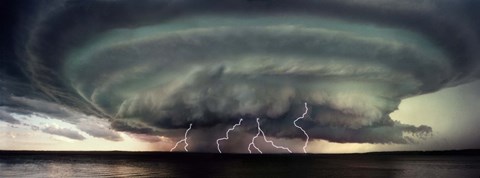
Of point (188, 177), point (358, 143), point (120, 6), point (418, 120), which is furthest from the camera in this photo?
point (188, 177)

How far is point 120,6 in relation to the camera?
19.5 meters

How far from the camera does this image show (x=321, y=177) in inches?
1323

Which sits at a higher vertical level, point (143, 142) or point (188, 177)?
point (143, 142)

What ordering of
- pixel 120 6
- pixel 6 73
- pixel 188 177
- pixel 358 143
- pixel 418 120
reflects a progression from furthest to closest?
pixel 188 177, pixel 358 143, pixel 418 120, pixel 6 73, pixel 120 6

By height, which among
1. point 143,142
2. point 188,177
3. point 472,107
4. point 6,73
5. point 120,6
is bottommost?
point 188,177

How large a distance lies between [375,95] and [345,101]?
182 centimetres

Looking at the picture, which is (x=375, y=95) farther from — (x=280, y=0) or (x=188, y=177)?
(x=188, y=177)

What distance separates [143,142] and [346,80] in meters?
13.0

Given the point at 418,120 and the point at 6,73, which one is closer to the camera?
the point at 6,73

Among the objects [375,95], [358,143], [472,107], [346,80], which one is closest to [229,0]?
[346,80]

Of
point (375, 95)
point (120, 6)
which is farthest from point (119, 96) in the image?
point (375, 95)

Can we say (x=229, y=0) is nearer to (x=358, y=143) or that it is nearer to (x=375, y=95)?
(x=375, y=95)

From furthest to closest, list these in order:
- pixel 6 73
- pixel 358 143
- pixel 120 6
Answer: pixel 358 143, pixel 6 73, pixel 120 6

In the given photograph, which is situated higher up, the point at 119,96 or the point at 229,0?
the point at 229,0
